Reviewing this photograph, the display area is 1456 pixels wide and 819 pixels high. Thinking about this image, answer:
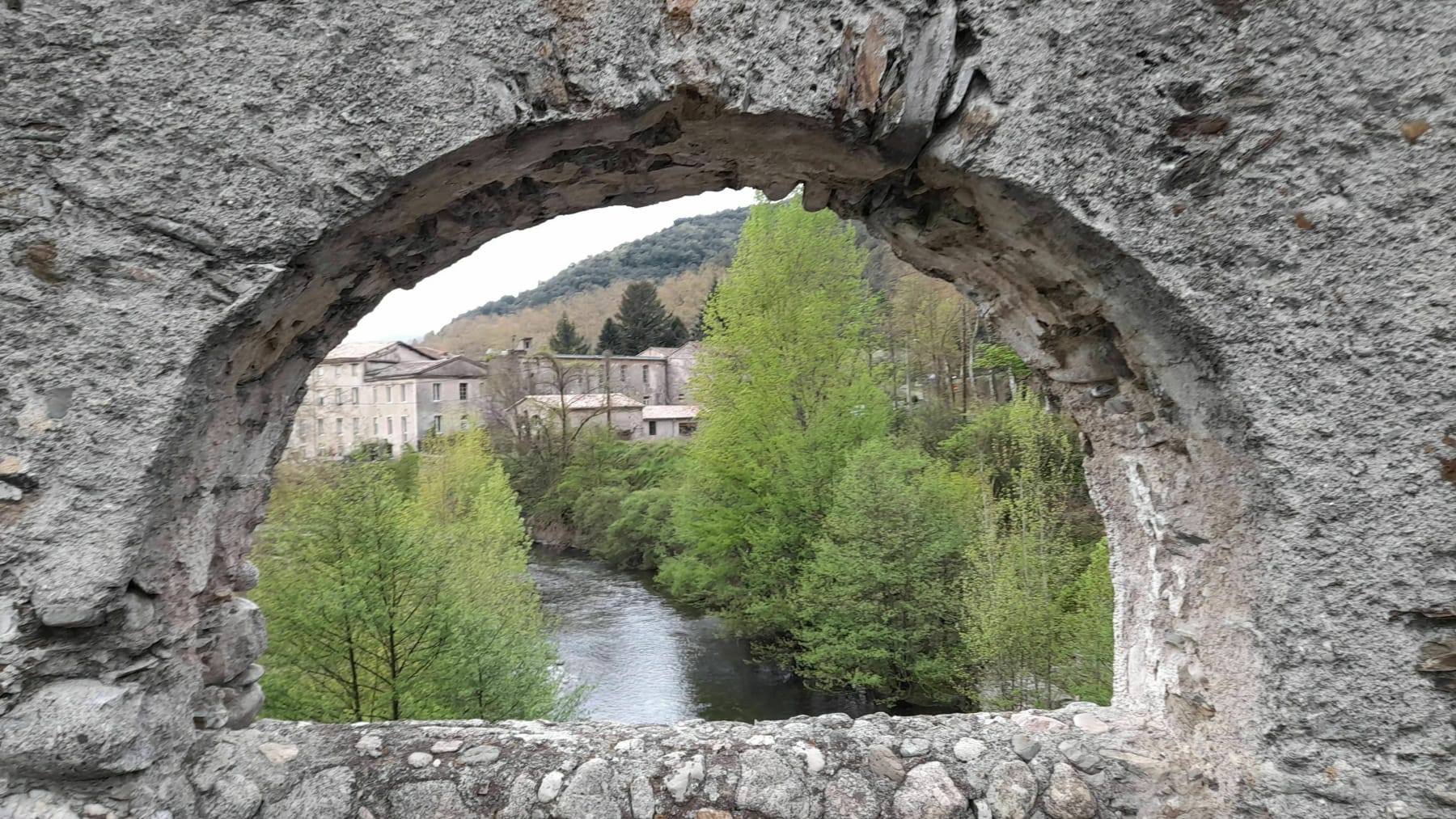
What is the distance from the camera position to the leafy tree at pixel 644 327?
1451 inches

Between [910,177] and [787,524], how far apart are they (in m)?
10.2

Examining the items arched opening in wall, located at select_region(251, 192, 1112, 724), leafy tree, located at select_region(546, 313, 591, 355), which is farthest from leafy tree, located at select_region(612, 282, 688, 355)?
arched opening in wall, located at select_region(251, 192, 1112, 724)

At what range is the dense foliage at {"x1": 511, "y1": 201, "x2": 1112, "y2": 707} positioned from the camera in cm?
866

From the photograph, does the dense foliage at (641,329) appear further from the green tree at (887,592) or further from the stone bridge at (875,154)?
the stone bridge at (875,154)

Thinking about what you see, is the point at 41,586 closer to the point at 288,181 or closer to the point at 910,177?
the point at 288,181

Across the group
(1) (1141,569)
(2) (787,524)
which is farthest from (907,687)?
(1) (1141,569)

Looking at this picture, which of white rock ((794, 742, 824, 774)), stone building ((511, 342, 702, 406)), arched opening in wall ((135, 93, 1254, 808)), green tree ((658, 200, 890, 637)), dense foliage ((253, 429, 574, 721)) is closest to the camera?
arched opening in wall ((135, 93, 1254, 808))

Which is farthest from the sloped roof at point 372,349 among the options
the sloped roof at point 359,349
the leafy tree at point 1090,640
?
the leafy tree at point 1090,640

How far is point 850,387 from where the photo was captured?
12320 millimetres

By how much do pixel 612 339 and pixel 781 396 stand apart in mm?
25740

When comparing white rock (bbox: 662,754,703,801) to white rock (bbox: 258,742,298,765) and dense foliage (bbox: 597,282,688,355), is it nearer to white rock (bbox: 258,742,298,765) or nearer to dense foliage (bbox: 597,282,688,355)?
white rock (bbox: 258,742,298,765)

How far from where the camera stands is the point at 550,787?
6.52ft

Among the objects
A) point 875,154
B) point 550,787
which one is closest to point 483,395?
point 550,787

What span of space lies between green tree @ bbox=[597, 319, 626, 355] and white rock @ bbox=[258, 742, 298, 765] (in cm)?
3499
